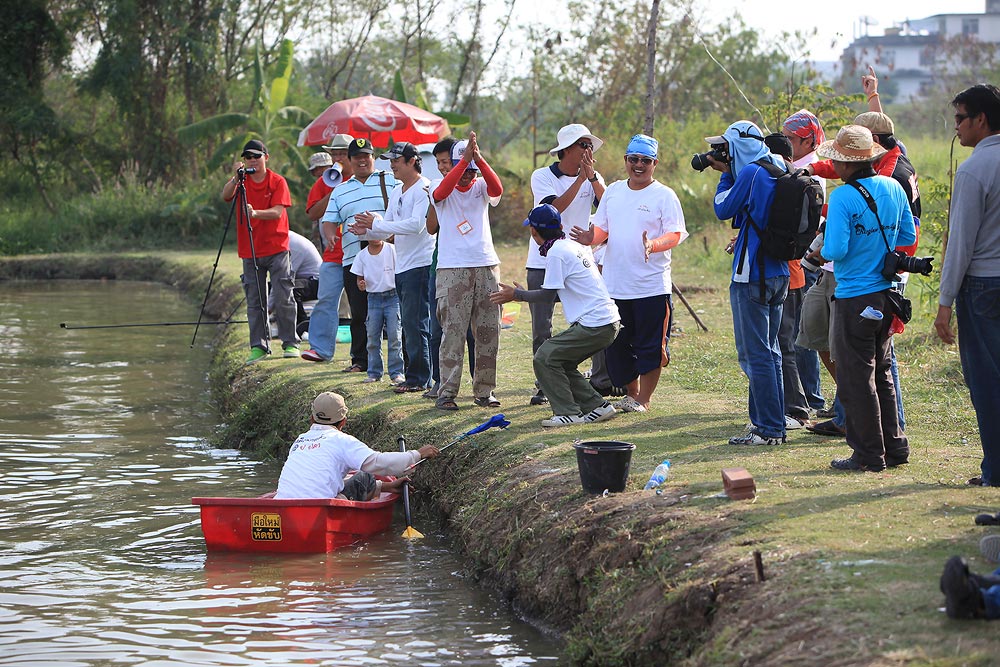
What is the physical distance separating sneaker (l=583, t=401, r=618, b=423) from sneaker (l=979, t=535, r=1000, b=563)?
4143 mm

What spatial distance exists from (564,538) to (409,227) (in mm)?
4085

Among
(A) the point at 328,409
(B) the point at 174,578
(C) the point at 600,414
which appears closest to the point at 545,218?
(C) the point at 600,414

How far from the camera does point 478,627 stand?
265 inches

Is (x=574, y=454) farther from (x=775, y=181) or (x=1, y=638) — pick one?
(x=1, y=638)

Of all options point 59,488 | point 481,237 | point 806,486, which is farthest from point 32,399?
point 806,486

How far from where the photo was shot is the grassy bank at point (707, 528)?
4.97 meters

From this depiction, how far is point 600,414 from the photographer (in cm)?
920

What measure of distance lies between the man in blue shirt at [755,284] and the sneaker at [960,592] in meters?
3.50

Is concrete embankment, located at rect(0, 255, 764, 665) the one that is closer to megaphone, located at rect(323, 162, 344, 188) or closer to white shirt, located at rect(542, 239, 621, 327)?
white shirt, located at rect(542, 239, 621, 327)

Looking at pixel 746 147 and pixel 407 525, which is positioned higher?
pixel 746 147

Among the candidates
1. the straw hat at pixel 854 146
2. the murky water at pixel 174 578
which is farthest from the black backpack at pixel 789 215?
the murky water at pixel 174 578

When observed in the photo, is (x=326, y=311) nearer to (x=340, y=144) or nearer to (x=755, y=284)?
(x=340, y=144)

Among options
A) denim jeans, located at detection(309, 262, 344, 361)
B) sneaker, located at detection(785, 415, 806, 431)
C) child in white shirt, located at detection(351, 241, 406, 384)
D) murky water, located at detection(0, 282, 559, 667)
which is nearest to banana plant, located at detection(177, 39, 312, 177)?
denim jeans, located at detection(309, 262, 344, 361)

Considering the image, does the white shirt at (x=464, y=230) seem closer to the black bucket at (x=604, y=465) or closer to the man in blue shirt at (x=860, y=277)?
the black bucket at (x=604, y=465)
